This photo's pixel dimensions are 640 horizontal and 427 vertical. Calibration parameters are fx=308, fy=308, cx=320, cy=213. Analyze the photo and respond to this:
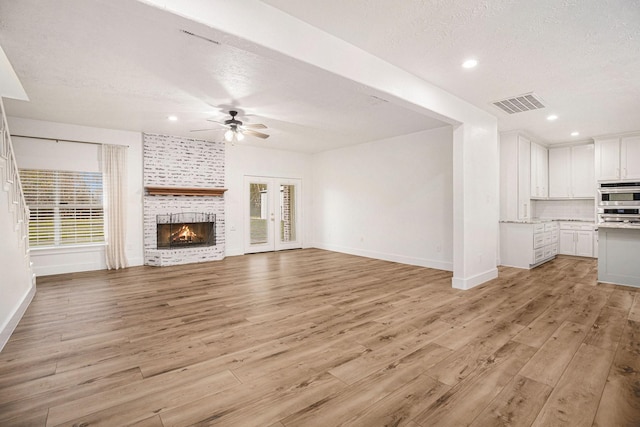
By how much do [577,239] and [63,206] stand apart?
37.4 feet

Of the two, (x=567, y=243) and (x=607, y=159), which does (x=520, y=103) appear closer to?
(x=607, y=159)

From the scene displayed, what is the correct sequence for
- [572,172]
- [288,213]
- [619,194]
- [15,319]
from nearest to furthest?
[15,319] → [619,194] → [572,172] → [288,213]

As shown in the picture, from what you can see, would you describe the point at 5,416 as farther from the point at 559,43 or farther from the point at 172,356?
the point at 559,43

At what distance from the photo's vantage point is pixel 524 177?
22.1ft

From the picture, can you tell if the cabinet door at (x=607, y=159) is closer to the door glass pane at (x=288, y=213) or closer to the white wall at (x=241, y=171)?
the white wall at (x=241, y=171)

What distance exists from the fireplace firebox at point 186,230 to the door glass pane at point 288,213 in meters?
2.05

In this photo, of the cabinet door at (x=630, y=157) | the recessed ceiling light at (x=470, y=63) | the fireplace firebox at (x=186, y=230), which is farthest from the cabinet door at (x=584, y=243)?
the fireplace firebox at (x=186, y=230)

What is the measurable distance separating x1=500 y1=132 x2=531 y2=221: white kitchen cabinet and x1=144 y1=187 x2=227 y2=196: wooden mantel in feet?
21.2

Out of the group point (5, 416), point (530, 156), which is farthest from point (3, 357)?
point (530, 156)

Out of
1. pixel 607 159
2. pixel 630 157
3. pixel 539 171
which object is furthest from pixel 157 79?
pixel 630 157

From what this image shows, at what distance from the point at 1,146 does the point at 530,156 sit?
9.07m

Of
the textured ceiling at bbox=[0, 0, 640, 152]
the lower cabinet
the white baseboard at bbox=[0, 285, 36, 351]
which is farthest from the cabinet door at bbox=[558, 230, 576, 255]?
the white baseboard at bbox=[0, 285, 36, 351]

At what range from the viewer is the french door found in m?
8.44

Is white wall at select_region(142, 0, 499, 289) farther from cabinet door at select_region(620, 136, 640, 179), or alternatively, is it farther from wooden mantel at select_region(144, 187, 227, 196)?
wooden mantel at select_region(144, 187, 227, 196)
